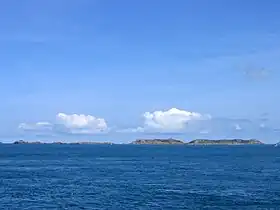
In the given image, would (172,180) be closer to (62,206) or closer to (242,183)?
(242,183)

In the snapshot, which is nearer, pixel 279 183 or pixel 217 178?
pixel 279 183

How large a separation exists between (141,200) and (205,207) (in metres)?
11.7

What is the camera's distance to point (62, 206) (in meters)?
72.8

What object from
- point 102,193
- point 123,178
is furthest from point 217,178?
point 102,193

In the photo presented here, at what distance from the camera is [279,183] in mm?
101438

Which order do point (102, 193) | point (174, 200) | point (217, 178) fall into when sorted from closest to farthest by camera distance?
1. point (174, 200)
2. point (102, 193)
3. point (217, 178)

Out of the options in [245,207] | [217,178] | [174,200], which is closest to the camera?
[245,207]

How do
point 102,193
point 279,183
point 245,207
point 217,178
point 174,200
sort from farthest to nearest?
1. point 217,178
2. point 279,183
3. point 102,193
4. point 174,200
5. point 245,207

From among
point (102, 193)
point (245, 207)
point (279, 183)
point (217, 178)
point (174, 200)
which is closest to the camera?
point (245, 207)

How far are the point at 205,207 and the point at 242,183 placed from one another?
108 feet

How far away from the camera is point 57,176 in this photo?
389 feet

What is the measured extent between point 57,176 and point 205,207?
5705 cm

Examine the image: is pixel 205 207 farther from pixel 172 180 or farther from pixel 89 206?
pixel 172 180

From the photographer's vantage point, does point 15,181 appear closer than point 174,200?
No
